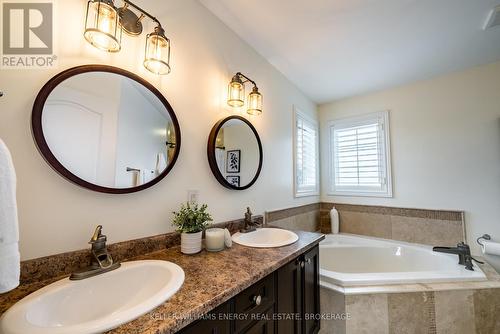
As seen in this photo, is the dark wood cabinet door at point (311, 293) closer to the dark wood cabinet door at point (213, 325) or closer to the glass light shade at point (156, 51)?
the dark wood cabinet door at point (213, 325)

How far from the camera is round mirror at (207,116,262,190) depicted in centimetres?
147

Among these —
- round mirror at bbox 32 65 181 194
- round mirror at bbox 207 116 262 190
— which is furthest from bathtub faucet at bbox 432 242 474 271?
round mirror at bbox 32 65 181 194

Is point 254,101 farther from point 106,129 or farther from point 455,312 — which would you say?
point 455,312

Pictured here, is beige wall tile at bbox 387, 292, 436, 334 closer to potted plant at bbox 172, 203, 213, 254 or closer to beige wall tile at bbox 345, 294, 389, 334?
beige wall tile at bbox 345, 294, 389, 334

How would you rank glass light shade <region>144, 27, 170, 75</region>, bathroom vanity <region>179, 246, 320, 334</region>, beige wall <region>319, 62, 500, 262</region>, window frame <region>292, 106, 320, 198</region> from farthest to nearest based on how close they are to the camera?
window frame <region>292, 106, 320, 198</region>, beige wall <region>319, 62, 500, 262</region>, glass light shade <region>144, 27, 170, 75</region>, bathroom vanity <region>179, 246, 320, 334</region>

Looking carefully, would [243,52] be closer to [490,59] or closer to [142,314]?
[142,314]

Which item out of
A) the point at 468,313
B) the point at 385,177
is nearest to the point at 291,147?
the point at 385,177

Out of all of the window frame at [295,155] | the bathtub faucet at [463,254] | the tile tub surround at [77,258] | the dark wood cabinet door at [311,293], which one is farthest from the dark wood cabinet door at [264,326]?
the bathtub faucet at [463,254]

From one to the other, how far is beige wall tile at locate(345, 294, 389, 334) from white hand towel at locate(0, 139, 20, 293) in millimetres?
1704

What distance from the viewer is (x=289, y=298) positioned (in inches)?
45.4

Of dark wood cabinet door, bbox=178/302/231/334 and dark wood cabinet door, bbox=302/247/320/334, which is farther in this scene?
dark wood cabinet door, bbox=302/247/320/334

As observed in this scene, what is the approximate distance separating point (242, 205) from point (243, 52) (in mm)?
1295

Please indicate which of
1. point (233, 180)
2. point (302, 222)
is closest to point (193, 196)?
point (233, 180)

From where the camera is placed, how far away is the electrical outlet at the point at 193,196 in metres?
1.31
